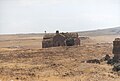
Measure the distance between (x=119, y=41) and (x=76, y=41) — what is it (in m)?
26.8

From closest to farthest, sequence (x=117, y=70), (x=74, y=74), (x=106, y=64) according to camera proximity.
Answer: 1. (x=74, y=74)
2. (x=117, y=70)
3. (x=106, y=64)

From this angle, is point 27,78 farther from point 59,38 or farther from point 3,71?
point 59,38

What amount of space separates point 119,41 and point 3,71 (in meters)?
10.9

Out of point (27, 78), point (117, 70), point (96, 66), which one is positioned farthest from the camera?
point (96, 66)

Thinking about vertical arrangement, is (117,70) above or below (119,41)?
below

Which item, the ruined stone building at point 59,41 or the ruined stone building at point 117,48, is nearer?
the ruined stone building at point 117,48

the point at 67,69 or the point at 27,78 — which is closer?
the point at 27,78

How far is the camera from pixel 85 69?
87.3 feet

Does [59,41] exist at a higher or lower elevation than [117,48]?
lower

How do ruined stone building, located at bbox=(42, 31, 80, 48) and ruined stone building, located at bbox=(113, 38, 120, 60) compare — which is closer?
ruined stone building, located at bbox=(113, 38, 120, 60)

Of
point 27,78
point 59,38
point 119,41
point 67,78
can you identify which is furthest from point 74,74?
point 59,38

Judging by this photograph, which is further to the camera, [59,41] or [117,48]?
[59,41]

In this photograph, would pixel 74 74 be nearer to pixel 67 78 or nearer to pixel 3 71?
pixel 67 78

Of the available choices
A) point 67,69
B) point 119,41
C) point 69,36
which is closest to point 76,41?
point 69,36
